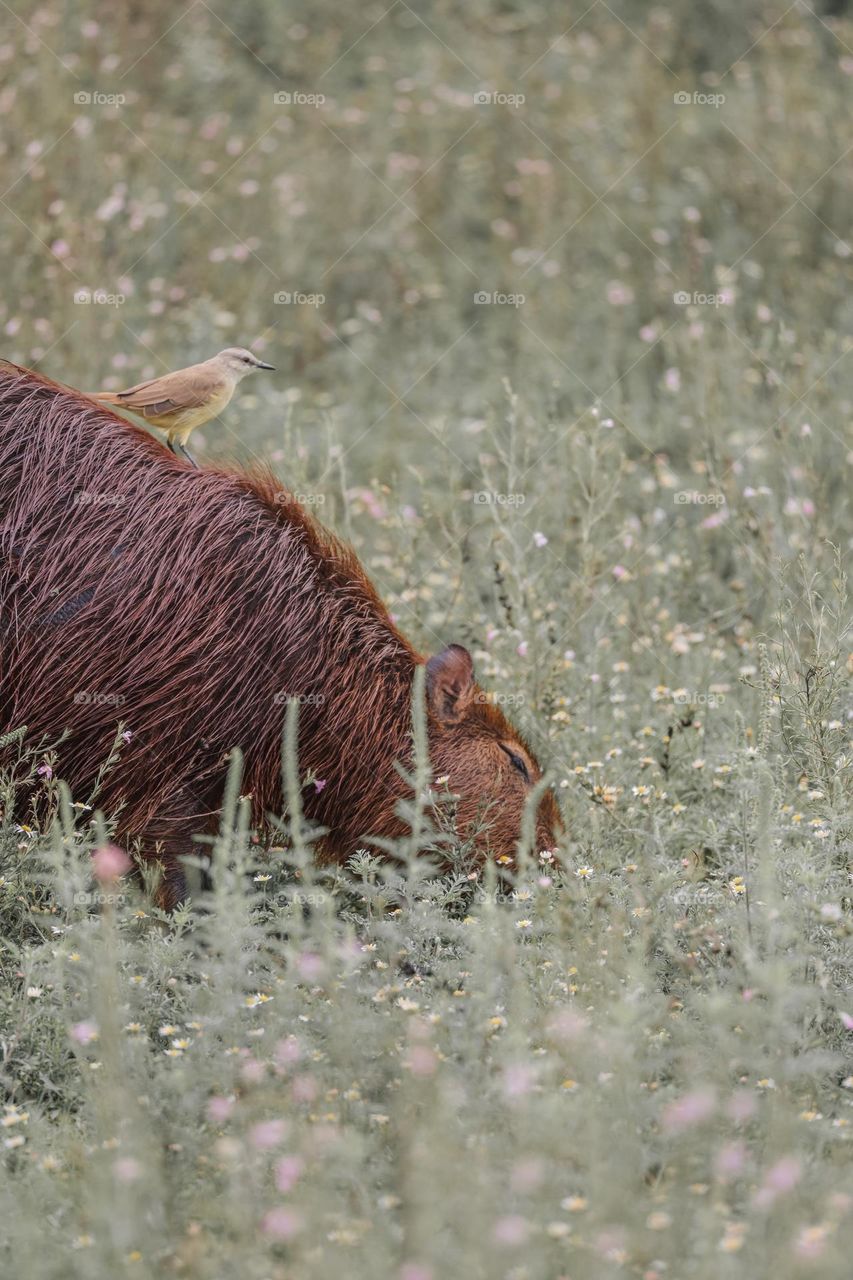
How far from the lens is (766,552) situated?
18.0 feet

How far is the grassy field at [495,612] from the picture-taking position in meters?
2.44

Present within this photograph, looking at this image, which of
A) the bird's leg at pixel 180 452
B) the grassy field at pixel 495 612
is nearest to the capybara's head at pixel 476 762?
the grassy field at pixel 495 612

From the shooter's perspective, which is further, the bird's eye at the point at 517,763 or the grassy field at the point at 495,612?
the bird's eye at the point at 517,763

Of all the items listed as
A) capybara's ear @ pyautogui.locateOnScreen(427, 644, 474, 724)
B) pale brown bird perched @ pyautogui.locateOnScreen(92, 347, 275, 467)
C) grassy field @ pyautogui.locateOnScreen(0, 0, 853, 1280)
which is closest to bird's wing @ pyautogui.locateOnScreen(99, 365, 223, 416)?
pale brown bird perched @ pyautogui.locateOnScreen(92, 347, 275, 467)

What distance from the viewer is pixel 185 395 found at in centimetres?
419

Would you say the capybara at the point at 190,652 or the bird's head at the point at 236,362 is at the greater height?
the bird's head at the point at 236,362

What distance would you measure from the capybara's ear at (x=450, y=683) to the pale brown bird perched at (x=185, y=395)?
0.91 m

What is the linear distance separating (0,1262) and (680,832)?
2.24 meters

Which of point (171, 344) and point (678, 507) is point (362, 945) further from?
point (171, 344)

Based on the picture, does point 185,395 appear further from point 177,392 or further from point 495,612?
point 495,612

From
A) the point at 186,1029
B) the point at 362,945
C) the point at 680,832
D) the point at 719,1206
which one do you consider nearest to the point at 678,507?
the point at 680,832

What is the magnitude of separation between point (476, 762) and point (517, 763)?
0.14m

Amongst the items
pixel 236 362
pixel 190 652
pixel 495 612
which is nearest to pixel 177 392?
pixel 236 362

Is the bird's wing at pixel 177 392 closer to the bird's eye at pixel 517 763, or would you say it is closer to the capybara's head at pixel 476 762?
the capybara's head at pixel 476 762
